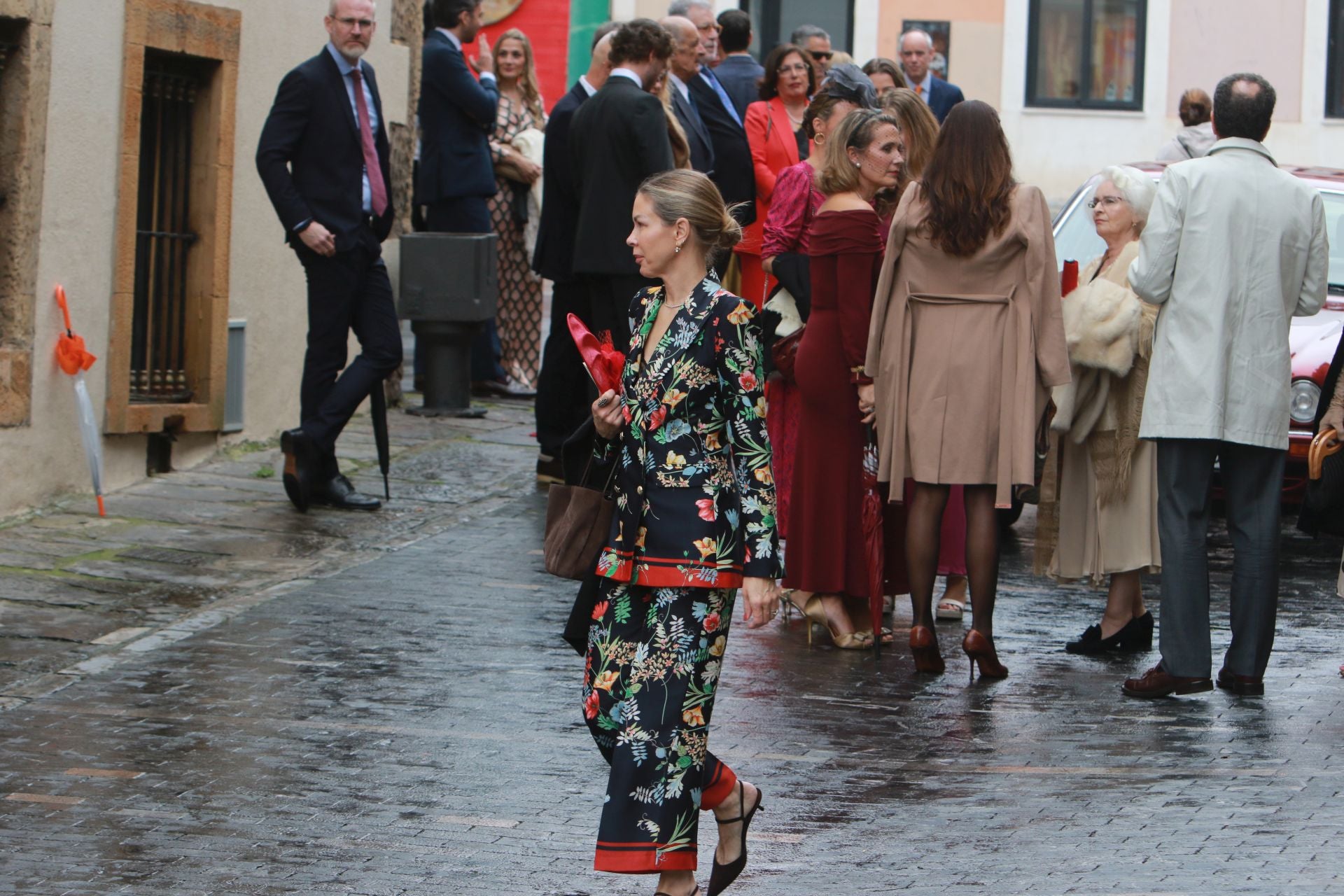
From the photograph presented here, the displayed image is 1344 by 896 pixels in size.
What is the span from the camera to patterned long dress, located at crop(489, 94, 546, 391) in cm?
1453

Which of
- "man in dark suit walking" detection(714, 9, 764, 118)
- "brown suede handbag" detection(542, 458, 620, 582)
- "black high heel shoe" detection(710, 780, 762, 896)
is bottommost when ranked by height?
"black high heel shoe" detection(710, 780, 762, 896)

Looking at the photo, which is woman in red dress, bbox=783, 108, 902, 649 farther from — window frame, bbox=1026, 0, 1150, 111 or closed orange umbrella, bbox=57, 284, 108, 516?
window frame, bbox=1026, 0, 1150, 111

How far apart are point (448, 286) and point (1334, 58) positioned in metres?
19.5

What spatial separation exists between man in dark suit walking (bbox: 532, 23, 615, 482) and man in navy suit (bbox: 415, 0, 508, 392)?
2.32 metres

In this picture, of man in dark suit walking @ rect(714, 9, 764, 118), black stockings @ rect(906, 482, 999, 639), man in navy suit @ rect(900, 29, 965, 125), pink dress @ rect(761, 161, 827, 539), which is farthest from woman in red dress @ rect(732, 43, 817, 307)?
black stockings @ rect(906, 482, 999, 639)

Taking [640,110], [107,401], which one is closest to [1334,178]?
[640,110]

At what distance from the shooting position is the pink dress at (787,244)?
8.31 meters

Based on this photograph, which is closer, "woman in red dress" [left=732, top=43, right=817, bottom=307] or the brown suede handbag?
the brown suede handbag

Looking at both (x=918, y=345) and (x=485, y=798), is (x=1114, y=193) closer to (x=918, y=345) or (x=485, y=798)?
(x=918, y=345)

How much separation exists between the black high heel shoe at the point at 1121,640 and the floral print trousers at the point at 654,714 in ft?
10.7

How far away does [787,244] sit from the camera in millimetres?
8383

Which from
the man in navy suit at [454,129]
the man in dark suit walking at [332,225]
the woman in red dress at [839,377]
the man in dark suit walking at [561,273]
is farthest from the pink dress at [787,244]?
the man in navy suit at [454,129]

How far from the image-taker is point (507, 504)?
35.1ft

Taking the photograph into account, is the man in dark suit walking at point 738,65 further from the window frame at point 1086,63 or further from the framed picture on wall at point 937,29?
the window frame at point 1086,63
